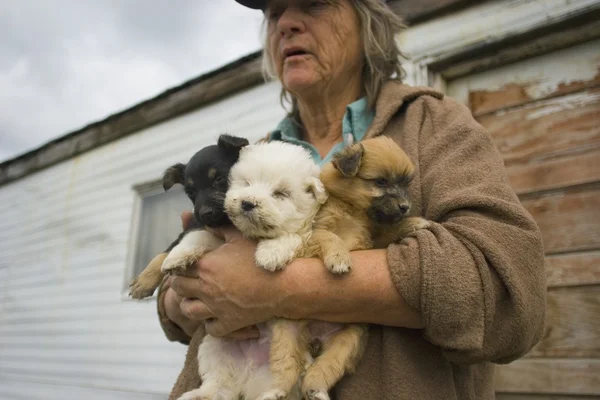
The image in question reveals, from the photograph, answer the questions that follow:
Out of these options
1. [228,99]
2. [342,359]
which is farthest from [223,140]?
[228,99]

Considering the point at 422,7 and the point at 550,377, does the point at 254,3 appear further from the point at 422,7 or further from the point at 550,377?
the point at 550,377

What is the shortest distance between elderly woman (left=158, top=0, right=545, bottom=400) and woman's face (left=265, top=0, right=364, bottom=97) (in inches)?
16.6

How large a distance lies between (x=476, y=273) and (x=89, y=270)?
6839 mm

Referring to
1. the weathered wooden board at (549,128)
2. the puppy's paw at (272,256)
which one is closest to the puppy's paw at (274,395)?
the puppy's paw at (272,256)

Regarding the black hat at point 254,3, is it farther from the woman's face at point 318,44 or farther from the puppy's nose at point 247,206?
the puppy's nose at point 247,206

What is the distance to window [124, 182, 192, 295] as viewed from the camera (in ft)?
20.5

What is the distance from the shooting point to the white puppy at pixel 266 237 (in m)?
1.76

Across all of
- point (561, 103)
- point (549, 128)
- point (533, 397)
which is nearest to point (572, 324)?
point (533, 397)

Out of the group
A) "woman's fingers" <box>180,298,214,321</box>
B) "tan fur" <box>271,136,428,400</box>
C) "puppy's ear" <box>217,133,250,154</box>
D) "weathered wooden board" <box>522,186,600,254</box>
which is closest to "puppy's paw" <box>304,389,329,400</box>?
"tan fur" <box>271,136,428,400</box>

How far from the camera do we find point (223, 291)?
5.94 ft

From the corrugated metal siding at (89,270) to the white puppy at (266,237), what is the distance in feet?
10.2

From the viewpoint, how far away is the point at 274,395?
1.64 meters

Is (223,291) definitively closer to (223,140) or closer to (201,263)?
(201,263)

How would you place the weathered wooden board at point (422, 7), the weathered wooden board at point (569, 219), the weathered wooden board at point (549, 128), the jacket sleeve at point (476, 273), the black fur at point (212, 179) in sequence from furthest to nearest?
1. the weathered wooden board at point (422, 7)
2. the weathered wooden board at point (549, 128)
3. the weathered wooden board at point (569, 219)
4. the black fur at point (212, 179)
5. the jacket sleeve at point (476, 273)
